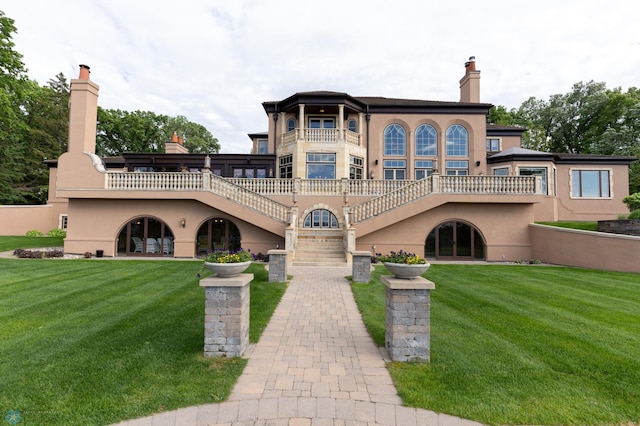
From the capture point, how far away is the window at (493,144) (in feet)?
79.8

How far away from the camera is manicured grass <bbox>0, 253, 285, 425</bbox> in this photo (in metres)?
3.19

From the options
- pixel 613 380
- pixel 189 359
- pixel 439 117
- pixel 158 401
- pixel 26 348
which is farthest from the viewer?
pixel 439 117

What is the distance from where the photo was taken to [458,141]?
20.9m

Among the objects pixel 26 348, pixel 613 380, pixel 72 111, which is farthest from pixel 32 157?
pixel 613 380

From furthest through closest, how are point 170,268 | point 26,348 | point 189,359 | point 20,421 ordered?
point 170,268 → point 26,348 → point 189,359 → point 20,421

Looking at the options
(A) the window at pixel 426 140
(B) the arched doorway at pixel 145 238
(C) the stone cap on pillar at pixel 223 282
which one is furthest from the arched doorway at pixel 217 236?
(A) the window at pixel 426 140

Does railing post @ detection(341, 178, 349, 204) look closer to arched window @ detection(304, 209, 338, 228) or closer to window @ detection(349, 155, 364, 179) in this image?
arched window @ detection(304, 209, 338, 228)

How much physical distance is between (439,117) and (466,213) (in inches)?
356

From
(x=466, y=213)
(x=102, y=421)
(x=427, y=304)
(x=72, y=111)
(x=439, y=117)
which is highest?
(x=439, y=117)

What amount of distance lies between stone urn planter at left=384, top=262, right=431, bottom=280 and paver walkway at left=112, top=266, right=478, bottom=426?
49.8 inches

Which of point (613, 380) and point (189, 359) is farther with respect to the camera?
point (189, 359)

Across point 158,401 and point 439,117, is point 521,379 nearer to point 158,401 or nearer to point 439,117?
point 158,401

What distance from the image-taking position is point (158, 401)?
10.6 ft

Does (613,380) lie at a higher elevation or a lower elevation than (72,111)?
lower
